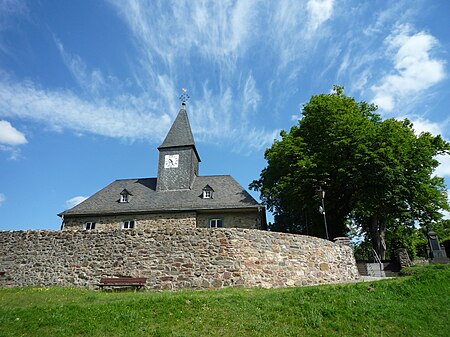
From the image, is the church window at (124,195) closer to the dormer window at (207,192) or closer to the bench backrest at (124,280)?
the dormer window at (207,192)

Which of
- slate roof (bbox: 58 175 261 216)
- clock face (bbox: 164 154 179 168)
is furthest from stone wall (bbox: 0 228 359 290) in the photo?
clock face (bbox: 164 154 179 168)

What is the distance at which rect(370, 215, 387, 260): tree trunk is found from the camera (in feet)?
72.6

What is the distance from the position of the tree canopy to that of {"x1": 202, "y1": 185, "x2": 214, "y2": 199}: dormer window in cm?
433

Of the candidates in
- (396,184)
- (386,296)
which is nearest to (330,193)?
(396,184)

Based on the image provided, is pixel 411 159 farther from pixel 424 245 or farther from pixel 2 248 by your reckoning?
pixel 2 248

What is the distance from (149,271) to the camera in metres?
12.2

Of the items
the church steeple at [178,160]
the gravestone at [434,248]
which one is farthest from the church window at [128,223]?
the gravestone at [434,248]

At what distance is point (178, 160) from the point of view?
2602 cm

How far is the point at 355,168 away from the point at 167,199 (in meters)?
13.2

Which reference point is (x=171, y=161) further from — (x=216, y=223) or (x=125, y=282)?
(x=125, y=282)

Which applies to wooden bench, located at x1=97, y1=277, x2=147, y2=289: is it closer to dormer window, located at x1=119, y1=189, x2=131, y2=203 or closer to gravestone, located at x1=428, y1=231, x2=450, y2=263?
dormer window, located at x1=119, y1=189, x2=131, y2=203

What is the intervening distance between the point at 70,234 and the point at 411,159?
20126mm

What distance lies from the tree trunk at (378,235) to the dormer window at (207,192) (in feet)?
39.4

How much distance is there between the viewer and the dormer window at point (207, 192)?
2286 centimetres
